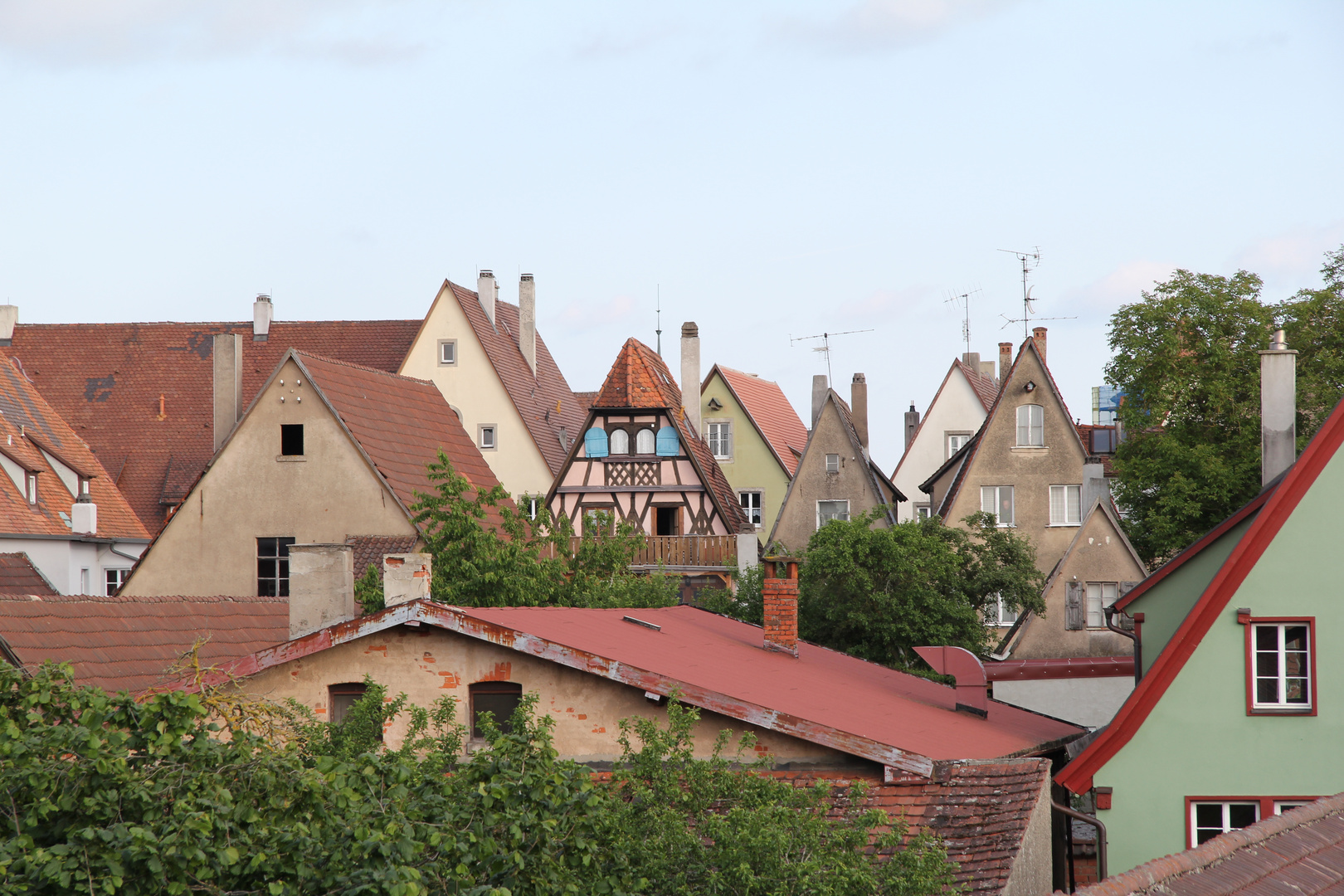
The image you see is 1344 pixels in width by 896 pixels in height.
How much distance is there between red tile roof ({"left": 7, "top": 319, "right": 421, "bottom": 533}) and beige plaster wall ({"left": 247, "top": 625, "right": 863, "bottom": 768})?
33715 mm

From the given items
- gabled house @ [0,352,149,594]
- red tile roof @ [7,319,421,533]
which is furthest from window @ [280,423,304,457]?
red tile roof @ [7,319,421,533]

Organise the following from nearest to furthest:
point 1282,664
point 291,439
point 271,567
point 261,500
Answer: point 1282,664 → point 271,567 → point 261,500 → point 291,439

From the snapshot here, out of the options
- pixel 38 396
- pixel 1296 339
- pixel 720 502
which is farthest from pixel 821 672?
pixel 38 396

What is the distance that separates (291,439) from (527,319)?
81.5 ft

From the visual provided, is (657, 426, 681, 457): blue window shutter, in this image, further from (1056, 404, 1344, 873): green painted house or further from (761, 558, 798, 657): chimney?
(1056, 404, 1344, 873): green painted house

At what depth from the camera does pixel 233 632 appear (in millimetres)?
25297

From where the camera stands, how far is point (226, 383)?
119 feet

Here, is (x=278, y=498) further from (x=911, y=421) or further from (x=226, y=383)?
(x=911, y=421)

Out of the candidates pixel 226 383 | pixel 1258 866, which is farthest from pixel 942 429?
pixel 1258 866

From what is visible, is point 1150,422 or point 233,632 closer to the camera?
point 233,632

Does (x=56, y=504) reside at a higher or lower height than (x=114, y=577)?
higher

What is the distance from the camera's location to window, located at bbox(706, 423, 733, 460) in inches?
2112

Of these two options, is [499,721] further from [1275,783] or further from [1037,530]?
[1037,530]

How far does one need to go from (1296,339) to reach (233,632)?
97.8 ft
